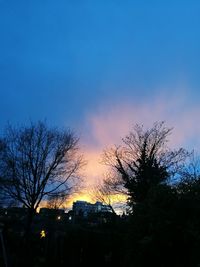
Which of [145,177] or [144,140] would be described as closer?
[145,177]

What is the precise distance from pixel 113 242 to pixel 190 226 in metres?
10.9

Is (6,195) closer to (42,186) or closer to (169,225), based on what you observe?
(42,186)

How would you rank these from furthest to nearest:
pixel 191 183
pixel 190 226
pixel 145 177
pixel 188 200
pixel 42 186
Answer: pixel 145 177
pixel 42 186
pixel 191 183
pixel 188 200
pixel 190 226

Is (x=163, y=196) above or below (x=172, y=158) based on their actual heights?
below

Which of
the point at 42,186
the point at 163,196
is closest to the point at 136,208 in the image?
the point at 163,196

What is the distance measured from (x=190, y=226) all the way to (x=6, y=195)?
2290 centimetres

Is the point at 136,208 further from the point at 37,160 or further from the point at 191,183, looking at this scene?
the point at 37,160

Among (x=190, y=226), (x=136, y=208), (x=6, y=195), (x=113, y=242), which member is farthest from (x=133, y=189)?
(x=190, y=226)

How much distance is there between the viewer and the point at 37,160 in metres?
31.0

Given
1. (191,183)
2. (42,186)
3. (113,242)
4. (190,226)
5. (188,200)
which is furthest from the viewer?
(42,186)

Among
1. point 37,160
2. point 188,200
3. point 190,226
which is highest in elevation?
point 37,160

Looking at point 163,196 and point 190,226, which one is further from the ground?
point 163,196

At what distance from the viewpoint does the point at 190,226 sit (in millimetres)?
9914

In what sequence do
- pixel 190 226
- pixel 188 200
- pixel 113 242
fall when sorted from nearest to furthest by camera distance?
1. pixel 190 226
2. pixel 188 200
3. pixel 113 242
